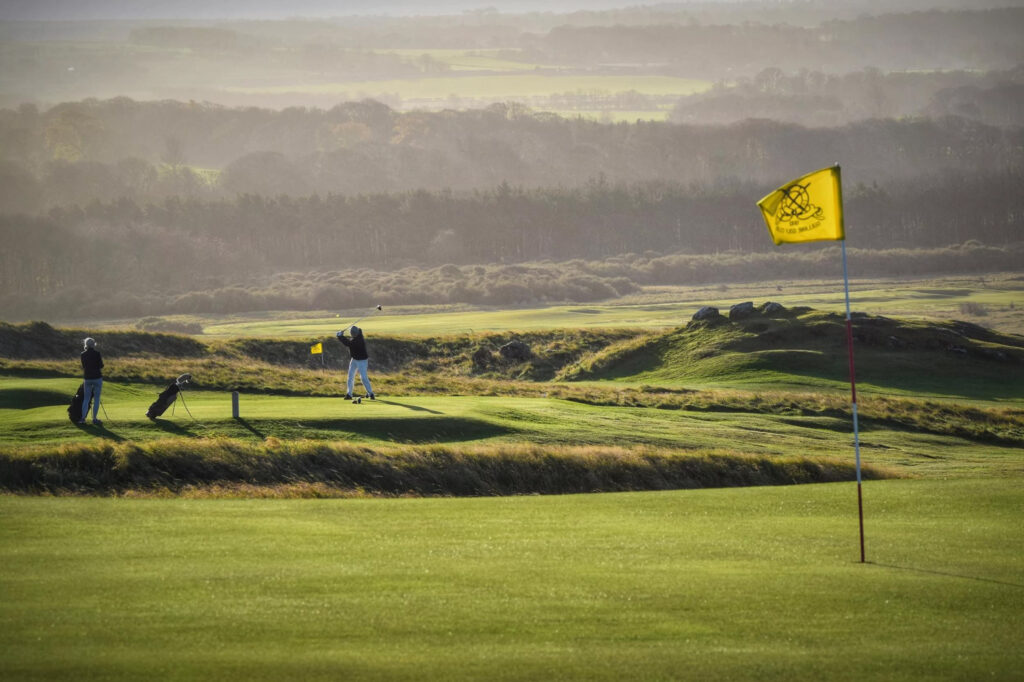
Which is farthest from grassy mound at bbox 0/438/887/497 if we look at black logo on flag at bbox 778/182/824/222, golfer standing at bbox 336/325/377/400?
black logo on flag at bbox 778/182/824/222

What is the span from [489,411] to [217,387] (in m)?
12.9

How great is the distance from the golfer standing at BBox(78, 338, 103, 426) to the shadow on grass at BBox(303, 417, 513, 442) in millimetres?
6203

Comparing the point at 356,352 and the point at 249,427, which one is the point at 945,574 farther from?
the point at 356,352

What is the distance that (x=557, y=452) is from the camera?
34.5 meters

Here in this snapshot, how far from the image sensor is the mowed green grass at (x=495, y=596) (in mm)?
13547

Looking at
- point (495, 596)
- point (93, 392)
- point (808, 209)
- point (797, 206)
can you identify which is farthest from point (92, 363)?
point (808, 209)

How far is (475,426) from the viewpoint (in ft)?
126

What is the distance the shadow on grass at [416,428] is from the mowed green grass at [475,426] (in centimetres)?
4

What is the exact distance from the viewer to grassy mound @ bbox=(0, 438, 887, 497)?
28.5 metres

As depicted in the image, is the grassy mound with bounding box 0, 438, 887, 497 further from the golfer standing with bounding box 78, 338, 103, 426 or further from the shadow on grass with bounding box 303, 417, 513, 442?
the golfer standing with bounding box 78, 338, 103, 426

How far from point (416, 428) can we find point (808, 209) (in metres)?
18.7

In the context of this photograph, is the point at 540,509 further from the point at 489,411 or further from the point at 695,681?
the point at 489,411

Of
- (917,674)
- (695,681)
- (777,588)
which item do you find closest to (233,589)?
(695,681)

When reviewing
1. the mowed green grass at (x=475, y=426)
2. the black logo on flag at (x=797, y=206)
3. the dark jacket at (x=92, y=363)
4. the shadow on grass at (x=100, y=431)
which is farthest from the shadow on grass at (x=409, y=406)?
the black logo on flag at (x=797, y=206)
